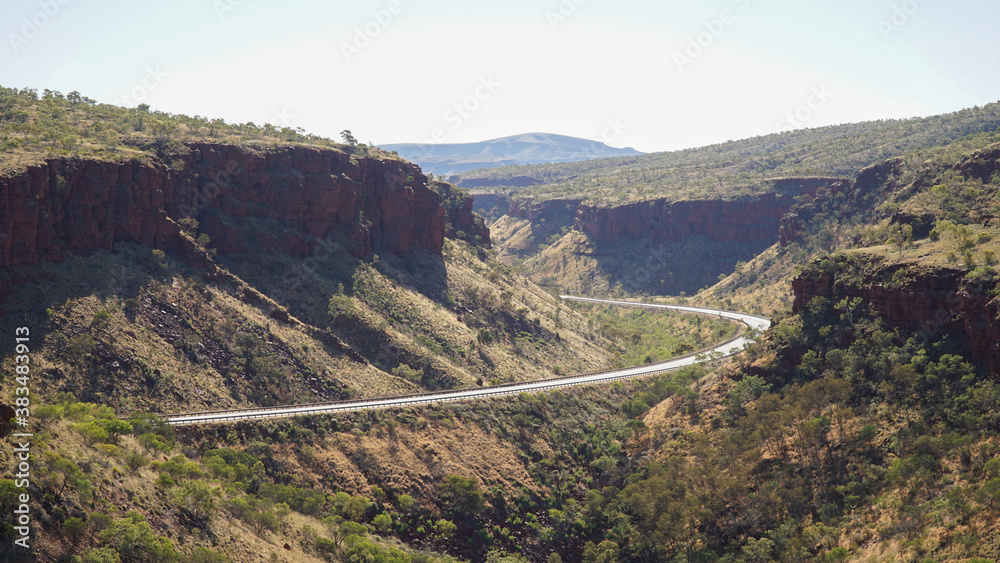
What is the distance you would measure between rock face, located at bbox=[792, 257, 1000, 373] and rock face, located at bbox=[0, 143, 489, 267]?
64.4 metres

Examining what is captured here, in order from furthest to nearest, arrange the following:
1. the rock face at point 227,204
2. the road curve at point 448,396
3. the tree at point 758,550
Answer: the rock face at point 227,204 → the road curve at point 448,396 → the tree at point 758,550

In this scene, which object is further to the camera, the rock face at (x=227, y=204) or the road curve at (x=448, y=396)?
the rock face at (x=227, y=204)

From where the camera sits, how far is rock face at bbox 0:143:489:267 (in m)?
66.1

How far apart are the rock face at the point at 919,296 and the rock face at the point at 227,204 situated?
6442 cm

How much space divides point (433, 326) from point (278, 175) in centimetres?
3173

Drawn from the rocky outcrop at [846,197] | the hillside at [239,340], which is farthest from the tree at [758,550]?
the rocky outcrop at [846,197]

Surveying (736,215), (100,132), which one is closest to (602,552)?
(100,132)

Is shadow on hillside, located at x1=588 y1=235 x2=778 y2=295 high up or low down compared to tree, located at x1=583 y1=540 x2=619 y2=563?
up

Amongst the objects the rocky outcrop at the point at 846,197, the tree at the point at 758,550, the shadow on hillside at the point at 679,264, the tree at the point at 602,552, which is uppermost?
the rocky outcrop at the point at 846,197

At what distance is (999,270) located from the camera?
55750 mm

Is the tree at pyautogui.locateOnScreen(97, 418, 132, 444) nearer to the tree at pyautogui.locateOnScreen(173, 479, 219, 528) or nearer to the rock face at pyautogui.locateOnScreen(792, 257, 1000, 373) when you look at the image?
the tree at pyautogui.locateOnScreen(173, 479, 219, 528)

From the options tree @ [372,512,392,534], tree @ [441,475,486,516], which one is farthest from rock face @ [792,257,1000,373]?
tree @ [372,512,392,534]

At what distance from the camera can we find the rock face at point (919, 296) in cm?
5456

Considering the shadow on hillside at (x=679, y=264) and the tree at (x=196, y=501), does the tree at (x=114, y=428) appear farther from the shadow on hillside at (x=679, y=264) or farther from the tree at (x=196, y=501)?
the shadow on hillside at (x=679, y=264)
